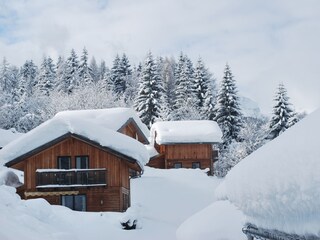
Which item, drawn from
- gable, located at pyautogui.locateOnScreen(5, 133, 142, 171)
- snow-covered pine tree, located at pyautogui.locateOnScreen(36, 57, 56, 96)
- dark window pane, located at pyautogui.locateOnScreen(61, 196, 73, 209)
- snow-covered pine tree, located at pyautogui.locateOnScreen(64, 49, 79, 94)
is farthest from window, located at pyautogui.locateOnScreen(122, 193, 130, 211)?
snow-covered pine tree, located at pyautogui.locateOnScreen(36, 57, 56, 96)

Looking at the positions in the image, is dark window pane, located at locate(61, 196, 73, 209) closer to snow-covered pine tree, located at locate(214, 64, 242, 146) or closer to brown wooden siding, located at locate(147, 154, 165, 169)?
brown wooden siding, located at locate(147, 154, 165, 169)

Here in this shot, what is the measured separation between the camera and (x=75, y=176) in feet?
93.3

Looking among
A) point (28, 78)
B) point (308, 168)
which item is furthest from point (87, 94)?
point (308, 168)

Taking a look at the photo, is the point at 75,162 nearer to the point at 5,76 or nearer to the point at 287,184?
the point at 287,184

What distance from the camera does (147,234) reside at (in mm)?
22047

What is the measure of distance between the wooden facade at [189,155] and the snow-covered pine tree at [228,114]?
10.6 metres

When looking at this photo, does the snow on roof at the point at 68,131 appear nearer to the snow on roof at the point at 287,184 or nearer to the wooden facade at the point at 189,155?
the wooden facade at the point at 189,155

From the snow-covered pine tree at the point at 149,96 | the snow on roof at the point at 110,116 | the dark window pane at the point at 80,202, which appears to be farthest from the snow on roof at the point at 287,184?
the snow-covered pine tree at the point at 149,96

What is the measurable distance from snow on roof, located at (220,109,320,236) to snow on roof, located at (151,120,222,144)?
43681 millimetres

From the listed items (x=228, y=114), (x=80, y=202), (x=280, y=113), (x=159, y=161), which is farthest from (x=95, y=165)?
(x=228, y=114)

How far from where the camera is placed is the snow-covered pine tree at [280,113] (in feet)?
166

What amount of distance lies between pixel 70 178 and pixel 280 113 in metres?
28.2

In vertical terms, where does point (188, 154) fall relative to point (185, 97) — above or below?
below

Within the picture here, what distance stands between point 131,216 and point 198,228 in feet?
42.4
